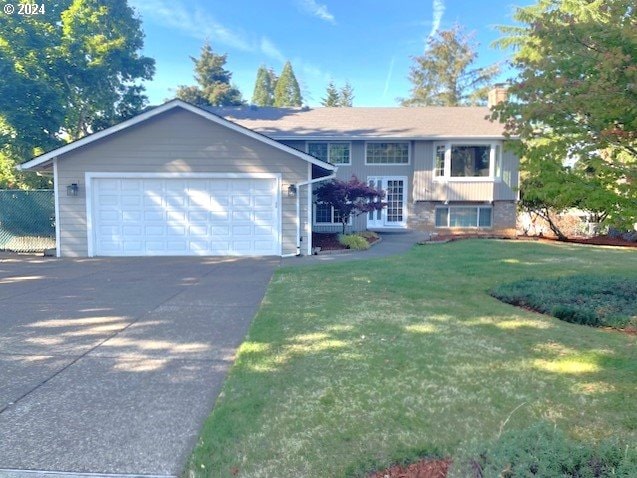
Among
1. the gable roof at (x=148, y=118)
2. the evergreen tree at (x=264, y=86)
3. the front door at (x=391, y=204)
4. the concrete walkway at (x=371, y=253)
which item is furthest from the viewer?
the evergreen tree at (x=264, y=86)

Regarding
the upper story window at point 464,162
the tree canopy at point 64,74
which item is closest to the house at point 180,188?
the tree canopy at point 64,74

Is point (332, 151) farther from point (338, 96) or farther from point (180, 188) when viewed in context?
point (338, 96)

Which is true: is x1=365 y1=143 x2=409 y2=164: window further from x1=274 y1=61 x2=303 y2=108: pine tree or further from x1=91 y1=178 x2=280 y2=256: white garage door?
x1=274 y1=61 x2=303 y2=108: pine tree

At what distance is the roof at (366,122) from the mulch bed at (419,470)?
1618 centimetres

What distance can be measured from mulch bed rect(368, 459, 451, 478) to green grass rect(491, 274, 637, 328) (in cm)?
420

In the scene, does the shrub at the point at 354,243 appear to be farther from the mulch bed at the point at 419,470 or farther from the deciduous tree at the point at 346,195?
the mulch bed at the point at 419,470

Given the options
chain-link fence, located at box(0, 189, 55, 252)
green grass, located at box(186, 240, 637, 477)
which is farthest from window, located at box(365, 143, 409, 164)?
green grass, located at box(186, 240, 637, 477)

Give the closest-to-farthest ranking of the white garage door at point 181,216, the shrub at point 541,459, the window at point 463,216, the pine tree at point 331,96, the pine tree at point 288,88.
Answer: the shrub at point 541,459 → the white garage door at point 181,216 → the window at point 463,216 → the pine tree at point 331,96 → the pine tree at point 288,88

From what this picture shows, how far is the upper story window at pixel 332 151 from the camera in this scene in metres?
18.5

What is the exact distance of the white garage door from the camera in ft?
39.1

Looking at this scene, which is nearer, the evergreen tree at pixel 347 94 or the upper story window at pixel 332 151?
the upper story window at pixel 332 151

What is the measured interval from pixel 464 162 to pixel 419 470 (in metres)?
17.5

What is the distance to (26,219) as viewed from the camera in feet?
43.0

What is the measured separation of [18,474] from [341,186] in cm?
1229
